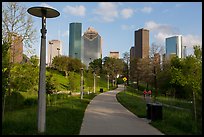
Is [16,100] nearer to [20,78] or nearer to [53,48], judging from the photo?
[20,78]

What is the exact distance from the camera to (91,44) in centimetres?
13512

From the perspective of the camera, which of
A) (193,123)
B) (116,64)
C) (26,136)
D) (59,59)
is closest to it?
(26,136)

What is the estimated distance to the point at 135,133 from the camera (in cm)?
1059

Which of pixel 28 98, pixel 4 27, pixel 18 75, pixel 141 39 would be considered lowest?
pixel 28 98

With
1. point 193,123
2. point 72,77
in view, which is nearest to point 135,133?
point 193,123

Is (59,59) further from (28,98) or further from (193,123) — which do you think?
(193,123)

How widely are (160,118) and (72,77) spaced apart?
29458 millimetres

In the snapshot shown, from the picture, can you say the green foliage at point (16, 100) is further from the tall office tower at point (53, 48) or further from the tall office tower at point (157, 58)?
the tall office tower at point (157, 58)

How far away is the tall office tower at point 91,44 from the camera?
133163 mm

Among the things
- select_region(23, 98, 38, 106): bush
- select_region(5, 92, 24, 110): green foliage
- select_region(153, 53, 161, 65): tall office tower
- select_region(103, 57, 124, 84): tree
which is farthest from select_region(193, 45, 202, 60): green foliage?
select_region(103, 57, 124, 84): tree

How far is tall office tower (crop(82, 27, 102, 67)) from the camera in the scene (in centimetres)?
Result: 13316

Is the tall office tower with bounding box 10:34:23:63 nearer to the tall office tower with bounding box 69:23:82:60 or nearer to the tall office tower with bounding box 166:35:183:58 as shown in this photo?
the tall office tower with bounding box 166:35:183:58

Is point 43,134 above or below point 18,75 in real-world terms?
below

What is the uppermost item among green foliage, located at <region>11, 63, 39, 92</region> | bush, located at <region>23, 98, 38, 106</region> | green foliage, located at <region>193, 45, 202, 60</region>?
green foliage, located at <region>193, 45, 202, 60</region>
